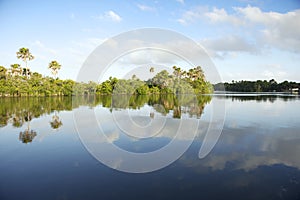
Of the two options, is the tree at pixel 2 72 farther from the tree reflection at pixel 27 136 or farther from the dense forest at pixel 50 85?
the tree reflection at pixel 27 136

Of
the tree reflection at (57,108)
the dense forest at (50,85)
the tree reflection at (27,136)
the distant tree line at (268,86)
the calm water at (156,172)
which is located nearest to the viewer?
the calm water at (156,172)

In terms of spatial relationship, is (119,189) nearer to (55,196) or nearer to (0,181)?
(55,196)

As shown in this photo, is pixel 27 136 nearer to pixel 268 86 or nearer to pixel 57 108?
pixel 57 108

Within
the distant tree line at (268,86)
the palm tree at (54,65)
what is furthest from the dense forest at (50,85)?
the distant tree line at (268,86)

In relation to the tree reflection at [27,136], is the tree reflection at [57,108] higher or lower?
higher

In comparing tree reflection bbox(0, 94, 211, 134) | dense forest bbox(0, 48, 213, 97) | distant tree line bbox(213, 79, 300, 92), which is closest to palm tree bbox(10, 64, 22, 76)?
dense forest bbox(0, 48, 213, 97)

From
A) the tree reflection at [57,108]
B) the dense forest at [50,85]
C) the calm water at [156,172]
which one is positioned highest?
the dense forest at [50,85]

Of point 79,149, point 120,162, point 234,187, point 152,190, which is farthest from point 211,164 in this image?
point 79,149

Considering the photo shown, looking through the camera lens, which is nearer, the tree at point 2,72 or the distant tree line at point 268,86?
the tree at point 2,72

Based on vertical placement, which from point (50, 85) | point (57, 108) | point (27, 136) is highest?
point (50, 85)

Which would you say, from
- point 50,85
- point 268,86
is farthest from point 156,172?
point 268,86

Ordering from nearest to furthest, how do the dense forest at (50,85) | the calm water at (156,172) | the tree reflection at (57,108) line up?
the calm water at (156,172) → the tree reflection at (57,108) → the dense forest at (50,85)

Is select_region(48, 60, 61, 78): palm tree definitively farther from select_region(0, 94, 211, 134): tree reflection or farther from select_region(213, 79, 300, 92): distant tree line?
select_region(213, 79, 300, 92): distant tree line

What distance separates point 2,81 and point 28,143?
38.9 metres
